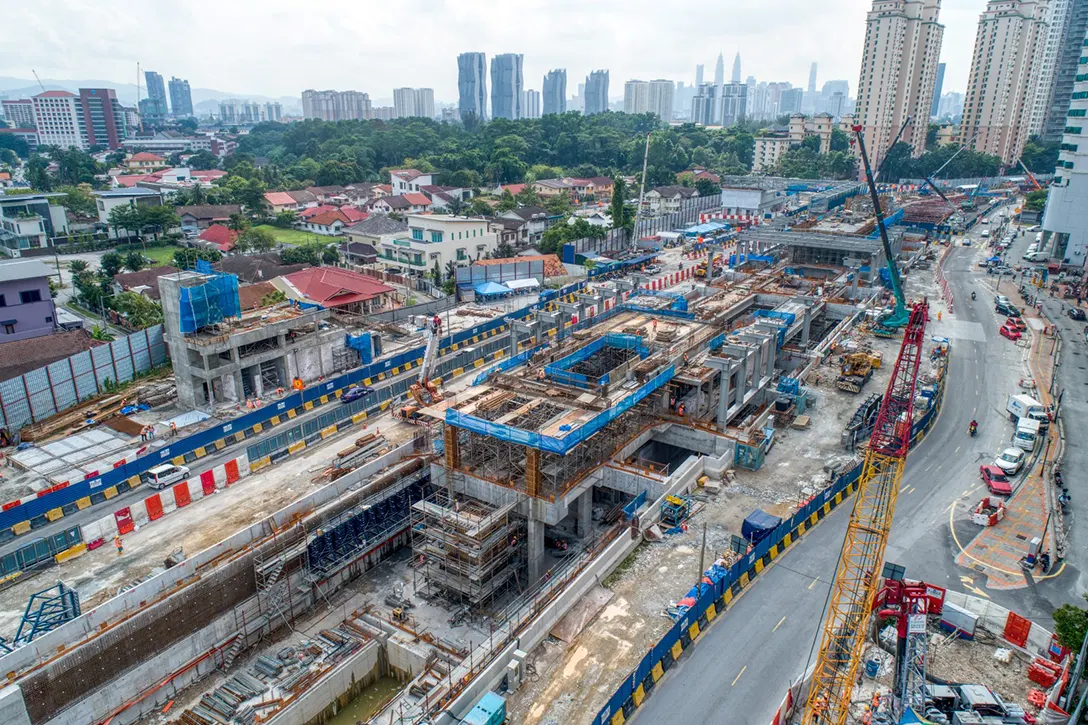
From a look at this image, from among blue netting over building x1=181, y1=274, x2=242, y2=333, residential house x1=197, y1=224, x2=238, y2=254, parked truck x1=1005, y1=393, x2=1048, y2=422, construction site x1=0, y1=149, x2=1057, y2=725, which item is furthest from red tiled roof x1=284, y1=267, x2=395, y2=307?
parked truck x1=1005, y1=393, x2=1048, y2=422

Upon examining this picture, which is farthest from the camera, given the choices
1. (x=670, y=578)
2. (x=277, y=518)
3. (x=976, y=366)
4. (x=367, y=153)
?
(x=367, y=153)

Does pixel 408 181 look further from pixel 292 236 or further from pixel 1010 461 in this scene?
pixel 1010 461

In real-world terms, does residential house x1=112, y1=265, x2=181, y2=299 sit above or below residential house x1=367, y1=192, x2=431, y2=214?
below

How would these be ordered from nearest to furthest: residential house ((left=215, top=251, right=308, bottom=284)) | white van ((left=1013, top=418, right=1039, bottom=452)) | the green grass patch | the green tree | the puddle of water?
the puddle of water → white van ((left=1013, top=418, right=1039, bottom=452)) → residential house ((left=215, top=251, right=308, bottom=284)) → the green tree → the green grass patch

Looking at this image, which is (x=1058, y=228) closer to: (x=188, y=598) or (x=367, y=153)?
(x=188, y=598)

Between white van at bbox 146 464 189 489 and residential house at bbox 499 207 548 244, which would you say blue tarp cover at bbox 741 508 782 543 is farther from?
residential house at bbox 499 207 548 244

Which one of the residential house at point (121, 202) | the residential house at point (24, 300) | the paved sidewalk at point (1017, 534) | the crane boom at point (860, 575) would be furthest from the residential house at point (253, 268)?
the paved sidewalk at point (1017, 534)

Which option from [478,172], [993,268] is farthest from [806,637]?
[478,172]
